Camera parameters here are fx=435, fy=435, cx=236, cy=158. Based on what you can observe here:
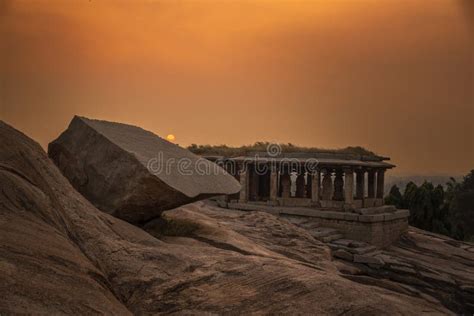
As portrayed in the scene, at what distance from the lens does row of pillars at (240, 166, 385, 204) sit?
2047cm

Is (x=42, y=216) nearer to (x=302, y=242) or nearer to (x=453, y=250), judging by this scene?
(x=302, y=242)

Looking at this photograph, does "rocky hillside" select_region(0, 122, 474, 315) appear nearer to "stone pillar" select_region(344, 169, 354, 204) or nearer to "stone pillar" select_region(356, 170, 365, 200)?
"stone pillar" select_region(344, 169, 354, 204)

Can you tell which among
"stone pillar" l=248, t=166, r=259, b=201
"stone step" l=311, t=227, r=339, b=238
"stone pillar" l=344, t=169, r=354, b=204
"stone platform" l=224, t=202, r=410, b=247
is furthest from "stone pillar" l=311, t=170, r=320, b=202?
"stone pillar" l=248, t=166, r=259, b=201

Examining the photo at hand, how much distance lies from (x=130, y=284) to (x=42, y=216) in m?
1.18

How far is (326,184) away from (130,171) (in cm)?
1549

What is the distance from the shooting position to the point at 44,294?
3.15 metres

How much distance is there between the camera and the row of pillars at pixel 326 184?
2047 cm

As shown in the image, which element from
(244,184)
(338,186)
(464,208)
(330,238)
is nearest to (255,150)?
(244,184)

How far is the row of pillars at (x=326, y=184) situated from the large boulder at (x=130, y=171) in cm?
1225

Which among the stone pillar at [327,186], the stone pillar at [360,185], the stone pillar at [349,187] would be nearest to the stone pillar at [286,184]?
the stone pillar at [327,186]

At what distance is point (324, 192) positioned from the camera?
21609 millimetres

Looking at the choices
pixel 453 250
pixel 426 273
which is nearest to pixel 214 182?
pixel 426 273

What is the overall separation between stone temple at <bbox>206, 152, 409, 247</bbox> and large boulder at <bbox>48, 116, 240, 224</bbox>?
10.8 meters

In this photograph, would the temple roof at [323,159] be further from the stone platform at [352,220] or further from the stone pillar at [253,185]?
the stone platform at [352,220]
